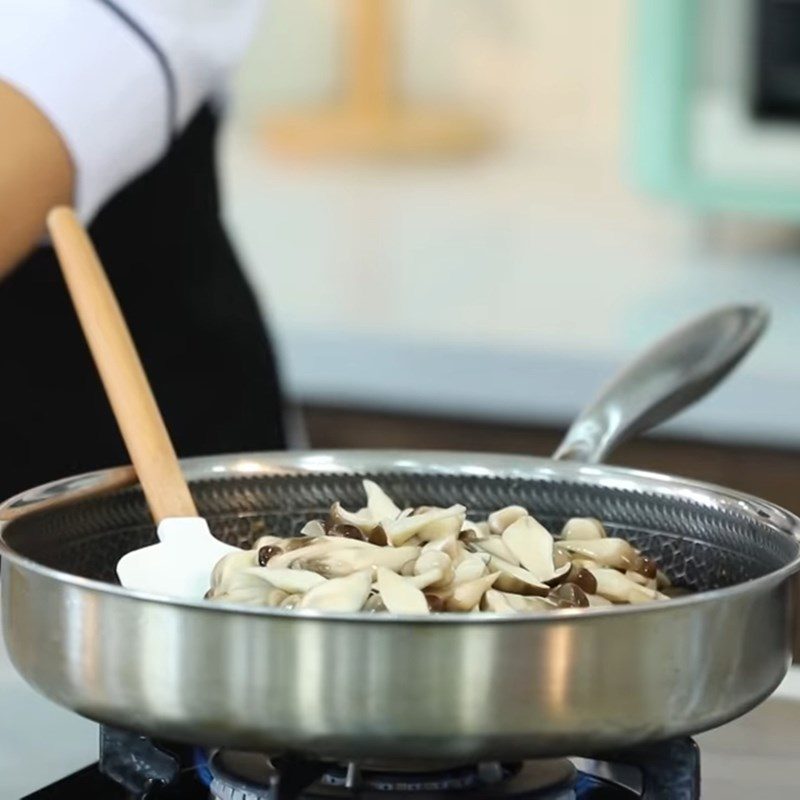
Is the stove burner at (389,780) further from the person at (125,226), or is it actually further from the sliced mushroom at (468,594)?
the person at (125,226)

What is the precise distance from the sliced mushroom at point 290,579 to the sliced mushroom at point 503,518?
0.29ft

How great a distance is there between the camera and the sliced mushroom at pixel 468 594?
21.4 inches

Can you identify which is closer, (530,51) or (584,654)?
(584,654)

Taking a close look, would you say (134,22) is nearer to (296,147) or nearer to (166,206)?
(166,206)

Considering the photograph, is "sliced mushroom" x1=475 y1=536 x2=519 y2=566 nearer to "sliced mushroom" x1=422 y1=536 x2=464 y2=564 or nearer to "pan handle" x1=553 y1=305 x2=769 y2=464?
"sliced mushroom" x1=422 y1=536 x2=464 y2=564

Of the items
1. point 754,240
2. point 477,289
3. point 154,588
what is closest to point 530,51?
point 754,240

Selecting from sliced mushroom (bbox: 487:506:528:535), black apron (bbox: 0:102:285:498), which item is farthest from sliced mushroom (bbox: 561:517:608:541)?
black apron (bbox: 0:102:285:498)

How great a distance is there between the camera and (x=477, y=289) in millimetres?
1646

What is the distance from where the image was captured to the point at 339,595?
530 millimetres

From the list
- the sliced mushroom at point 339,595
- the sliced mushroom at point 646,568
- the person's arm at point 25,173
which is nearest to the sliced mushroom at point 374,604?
the sliced mushroom at point 339,595

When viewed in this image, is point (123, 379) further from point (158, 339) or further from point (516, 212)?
point (516, 212)

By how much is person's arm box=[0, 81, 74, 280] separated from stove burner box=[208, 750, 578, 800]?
0.40 meters

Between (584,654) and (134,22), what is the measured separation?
0.57 m

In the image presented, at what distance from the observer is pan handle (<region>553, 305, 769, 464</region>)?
0.76 metres
